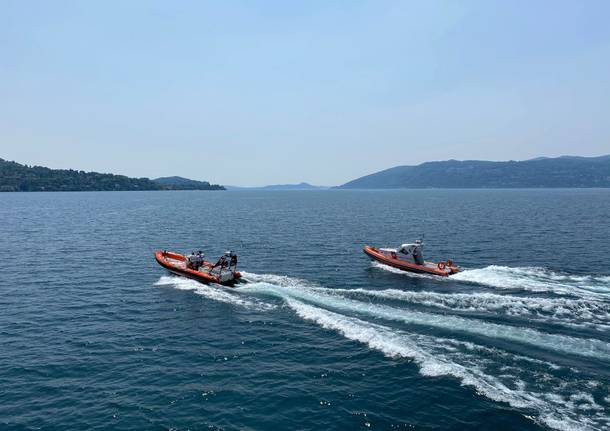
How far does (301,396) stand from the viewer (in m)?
18.3

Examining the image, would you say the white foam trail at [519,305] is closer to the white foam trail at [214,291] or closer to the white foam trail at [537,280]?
the white foam trail at [537,280]

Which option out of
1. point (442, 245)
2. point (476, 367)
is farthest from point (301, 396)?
point (442, 245)

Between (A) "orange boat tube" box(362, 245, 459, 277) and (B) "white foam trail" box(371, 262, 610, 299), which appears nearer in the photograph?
(B) "white foam trail" box(371, 262, 610, 299)

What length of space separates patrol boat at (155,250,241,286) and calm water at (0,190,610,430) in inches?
43.8

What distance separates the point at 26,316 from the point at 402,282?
103ft

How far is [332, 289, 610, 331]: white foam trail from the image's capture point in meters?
26.2

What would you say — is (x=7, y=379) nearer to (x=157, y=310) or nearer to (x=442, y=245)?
(x=157, y=310)

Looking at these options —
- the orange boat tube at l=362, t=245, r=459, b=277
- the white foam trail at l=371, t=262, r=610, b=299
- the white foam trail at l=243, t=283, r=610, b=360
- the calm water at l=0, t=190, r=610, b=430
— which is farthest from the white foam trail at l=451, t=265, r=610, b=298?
the white foam trail at l=243, t=283, r=610, b=360

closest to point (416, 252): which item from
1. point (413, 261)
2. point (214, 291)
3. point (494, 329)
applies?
point (413, 261)

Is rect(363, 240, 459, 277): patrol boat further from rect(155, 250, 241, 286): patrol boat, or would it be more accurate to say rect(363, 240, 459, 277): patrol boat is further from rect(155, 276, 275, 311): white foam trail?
rect(155, 276, 275, 311): white foam trail

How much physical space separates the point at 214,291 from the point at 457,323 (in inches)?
792

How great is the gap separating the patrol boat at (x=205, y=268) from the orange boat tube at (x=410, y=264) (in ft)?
56.0

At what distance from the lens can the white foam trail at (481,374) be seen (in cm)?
1605

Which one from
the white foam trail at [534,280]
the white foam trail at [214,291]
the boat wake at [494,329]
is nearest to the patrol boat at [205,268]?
the white foam trail at [214,291]
